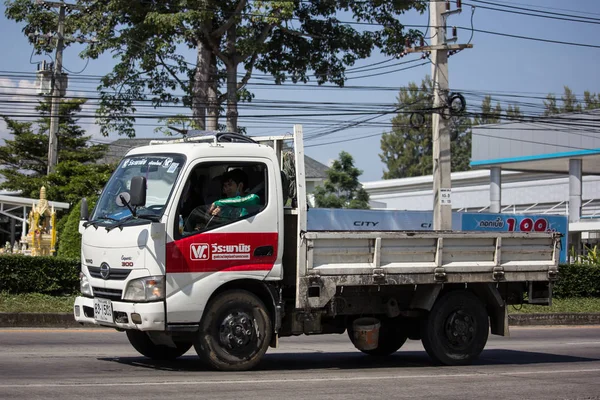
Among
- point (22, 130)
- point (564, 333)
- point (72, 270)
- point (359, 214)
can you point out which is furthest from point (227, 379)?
point (22, 130)

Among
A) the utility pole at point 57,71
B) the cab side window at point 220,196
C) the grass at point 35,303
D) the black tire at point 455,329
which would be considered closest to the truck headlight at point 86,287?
the cab side window at point 220,196

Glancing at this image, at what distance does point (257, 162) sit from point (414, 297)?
275 cm

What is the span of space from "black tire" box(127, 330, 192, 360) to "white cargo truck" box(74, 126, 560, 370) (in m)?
0.02

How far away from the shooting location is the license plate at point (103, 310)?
936 centimetres

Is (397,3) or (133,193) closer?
(133,193)

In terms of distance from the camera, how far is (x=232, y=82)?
84.7 ft

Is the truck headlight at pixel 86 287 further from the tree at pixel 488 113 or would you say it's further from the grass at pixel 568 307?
the tree at pixel 488 113

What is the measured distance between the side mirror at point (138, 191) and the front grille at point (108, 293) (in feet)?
3.33

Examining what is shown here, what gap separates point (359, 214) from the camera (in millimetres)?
23562

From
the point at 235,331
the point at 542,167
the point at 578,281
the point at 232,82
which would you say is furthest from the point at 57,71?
the point at 235,331

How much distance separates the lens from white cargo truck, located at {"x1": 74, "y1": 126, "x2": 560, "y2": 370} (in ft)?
30.3

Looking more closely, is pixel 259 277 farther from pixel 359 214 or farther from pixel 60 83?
pixel 60 83

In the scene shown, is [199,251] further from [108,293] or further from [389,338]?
[389,338]

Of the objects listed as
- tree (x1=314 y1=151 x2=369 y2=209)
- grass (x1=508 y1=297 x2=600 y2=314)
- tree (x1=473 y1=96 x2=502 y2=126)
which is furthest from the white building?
grass (x1=508 y1=297 x2=600 y2=314)
